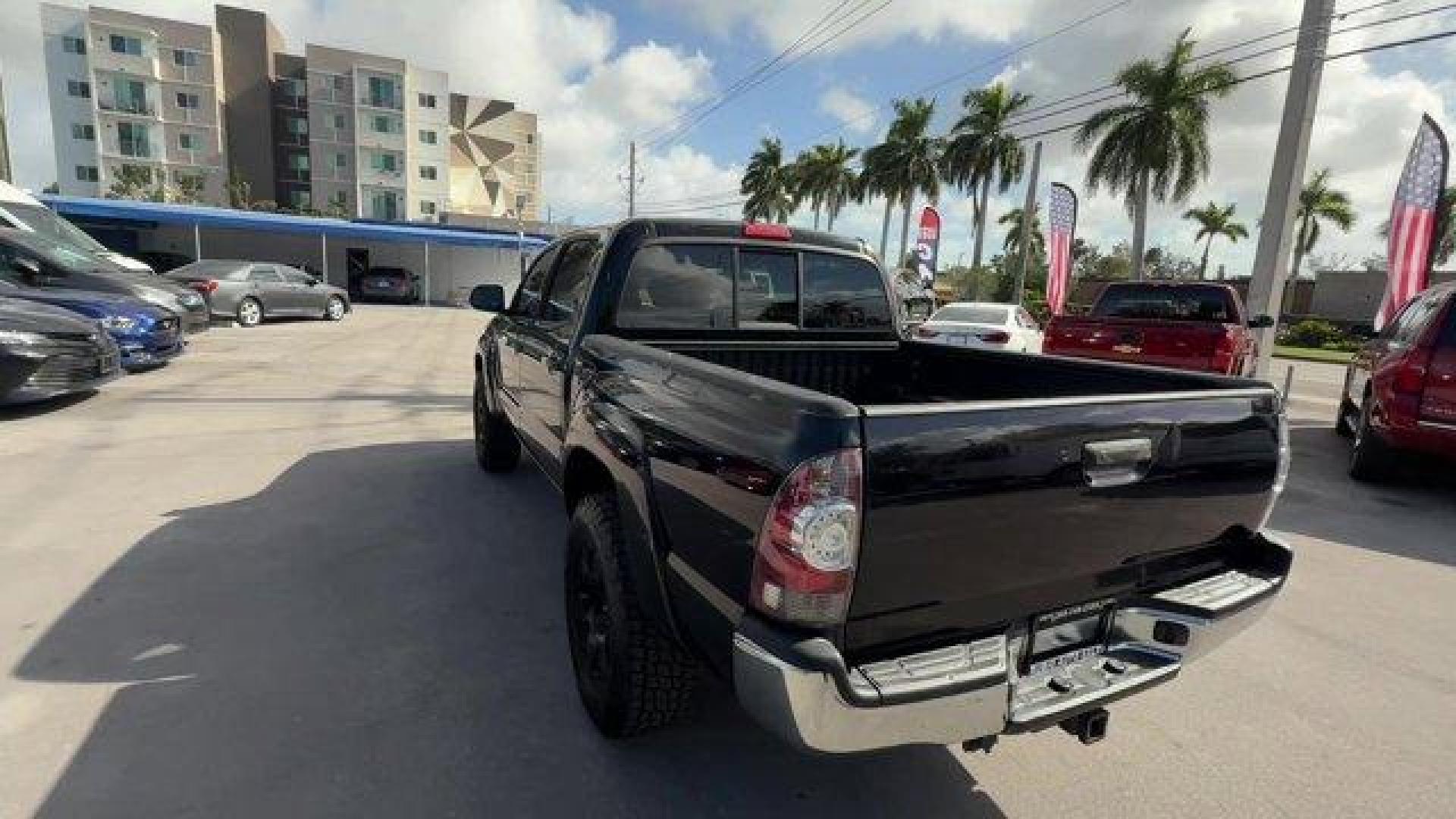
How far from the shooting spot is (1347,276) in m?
42.3

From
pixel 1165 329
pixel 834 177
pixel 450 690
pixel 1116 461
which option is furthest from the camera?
pixel 834 177

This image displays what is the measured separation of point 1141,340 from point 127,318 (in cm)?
1222

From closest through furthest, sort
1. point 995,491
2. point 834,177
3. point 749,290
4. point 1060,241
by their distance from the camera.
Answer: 1. point 995,491
2. point 749,290
3. point 1060,241
4. point 834,177

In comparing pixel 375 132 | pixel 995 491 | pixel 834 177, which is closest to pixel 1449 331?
pixel 995 491

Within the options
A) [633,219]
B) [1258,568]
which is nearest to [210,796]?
[633,219]

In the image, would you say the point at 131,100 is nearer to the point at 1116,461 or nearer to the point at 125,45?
the point at 125,45

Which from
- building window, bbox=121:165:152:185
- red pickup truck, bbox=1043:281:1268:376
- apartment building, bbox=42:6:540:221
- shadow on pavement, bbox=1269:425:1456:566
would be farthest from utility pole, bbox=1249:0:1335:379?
building window, bbox=121:165:152:185

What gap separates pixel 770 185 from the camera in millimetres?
58688

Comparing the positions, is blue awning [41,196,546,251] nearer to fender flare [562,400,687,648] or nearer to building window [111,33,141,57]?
fender flare [562,400,687,648]

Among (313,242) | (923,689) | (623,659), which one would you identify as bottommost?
(623,659)

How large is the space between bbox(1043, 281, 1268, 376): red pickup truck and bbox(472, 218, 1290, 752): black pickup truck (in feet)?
16.9

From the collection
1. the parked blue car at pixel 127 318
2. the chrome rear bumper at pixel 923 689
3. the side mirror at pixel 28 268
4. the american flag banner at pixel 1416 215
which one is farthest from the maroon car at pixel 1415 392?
the side mirror at pixel 28 268

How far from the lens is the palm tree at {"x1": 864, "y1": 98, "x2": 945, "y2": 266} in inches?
1686

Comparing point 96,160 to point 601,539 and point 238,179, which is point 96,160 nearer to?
point 238,179
